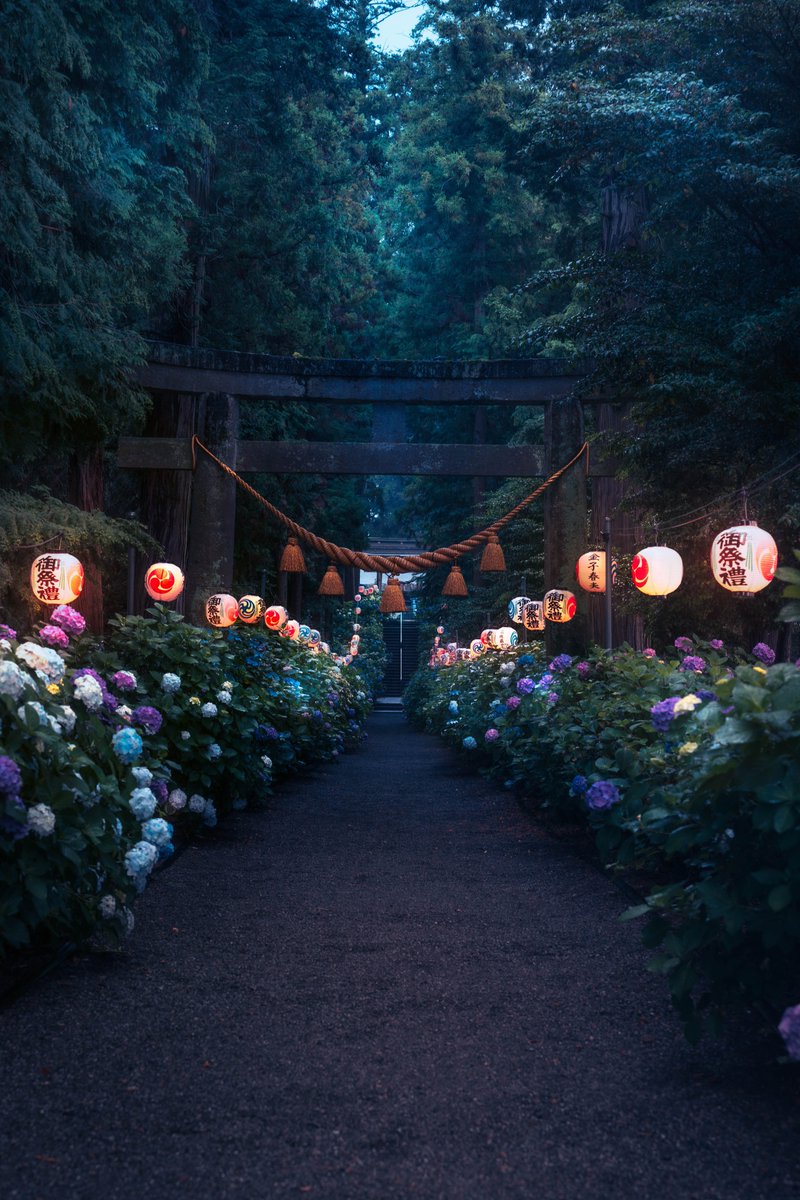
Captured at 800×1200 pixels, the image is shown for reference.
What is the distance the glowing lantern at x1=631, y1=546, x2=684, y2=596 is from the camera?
31.8ft

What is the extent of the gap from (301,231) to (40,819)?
15.4 metres

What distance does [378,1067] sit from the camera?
11.0 ft

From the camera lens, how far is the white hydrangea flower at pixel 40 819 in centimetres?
350

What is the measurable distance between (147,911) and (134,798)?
142cm

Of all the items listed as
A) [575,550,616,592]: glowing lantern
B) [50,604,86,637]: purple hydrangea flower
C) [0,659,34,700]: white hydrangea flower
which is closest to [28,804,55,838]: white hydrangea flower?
[0,659,34,700]: white hydrangea flower

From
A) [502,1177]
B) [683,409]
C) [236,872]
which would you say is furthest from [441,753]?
[502,1177]

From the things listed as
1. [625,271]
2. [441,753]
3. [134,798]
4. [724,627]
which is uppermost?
[625,271]

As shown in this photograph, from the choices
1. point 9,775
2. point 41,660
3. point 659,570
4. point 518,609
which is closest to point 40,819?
point 9,775

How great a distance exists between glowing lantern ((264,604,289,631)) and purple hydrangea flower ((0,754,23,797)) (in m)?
15.1

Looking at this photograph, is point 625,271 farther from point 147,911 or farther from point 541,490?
point 147,911

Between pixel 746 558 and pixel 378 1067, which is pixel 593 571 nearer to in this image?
pixel 746 558

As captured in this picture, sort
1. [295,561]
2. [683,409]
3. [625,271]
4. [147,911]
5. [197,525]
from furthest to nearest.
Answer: [295,561], [197,525], [625,271], [683,409], [147,911]

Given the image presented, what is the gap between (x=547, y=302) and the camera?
77.5 ft

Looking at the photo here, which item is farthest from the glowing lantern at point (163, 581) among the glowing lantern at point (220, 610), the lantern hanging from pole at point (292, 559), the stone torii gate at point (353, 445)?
the lantern hanging from pole at point (292, 559)
